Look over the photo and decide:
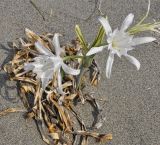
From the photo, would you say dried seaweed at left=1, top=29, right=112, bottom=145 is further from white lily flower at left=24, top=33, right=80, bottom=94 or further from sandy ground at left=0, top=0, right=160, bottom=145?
white lily flower at left=24, top=33, right=80, bottom=94

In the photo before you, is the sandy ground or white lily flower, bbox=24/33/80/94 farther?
the sandy ground

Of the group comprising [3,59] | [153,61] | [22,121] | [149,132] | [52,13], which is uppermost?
[52,13]

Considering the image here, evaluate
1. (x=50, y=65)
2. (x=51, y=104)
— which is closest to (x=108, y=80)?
(x=51, y=104)

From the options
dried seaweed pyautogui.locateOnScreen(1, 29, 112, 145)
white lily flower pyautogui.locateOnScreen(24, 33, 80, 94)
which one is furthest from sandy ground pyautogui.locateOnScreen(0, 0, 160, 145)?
white lily flower pyautogui.locateOnScreen(24, 33, 80, 94)

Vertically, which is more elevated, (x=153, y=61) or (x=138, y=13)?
(x=138, y=13)

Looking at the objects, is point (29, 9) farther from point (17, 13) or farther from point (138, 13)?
point (138, 13)

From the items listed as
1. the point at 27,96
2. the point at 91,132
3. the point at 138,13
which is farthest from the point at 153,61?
the point at 27,96

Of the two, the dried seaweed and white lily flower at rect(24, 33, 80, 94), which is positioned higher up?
white lily flower at rect(24, 33, 80, 94)
